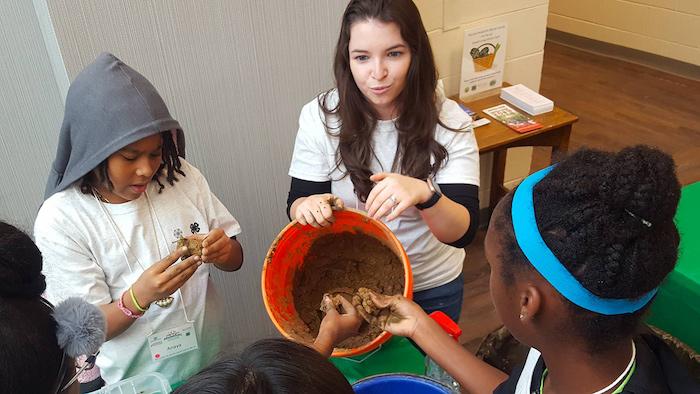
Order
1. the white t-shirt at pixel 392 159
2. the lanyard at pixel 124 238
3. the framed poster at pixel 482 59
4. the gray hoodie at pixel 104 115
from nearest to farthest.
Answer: the gray hoodie at pixel 104 115
the lanyard at pixel 124 238
the white t-shirt at pixel 392 159
the framed poster at pixel 482 59

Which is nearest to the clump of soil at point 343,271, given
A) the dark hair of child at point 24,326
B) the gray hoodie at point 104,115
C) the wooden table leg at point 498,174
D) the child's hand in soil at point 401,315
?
the child's hand in soil at point 401,315

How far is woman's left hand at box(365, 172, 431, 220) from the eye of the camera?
1126 millimetres

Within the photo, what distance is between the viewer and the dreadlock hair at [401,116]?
48.6 inches

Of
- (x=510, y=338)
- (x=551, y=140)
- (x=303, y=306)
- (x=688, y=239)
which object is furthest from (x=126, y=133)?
(x=551, y=140)

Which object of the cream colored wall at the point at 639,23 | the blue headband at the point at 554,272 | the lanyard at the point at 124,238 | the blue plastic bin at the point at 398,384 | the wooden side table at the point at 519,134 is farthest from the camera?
the cream colored wall at the point at 639,23

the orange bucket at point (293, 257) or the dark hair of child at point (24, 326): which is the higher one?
the dark hair of child at point (24, 326)

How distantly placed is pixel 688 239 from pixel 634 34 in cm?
350

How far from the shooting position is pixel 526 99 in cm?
240

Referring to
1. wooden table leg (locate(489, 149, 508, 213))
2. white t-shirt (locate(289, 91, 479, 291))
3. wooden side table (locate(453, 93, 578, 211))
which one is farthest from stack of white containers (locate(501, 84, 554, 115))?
white t-shirt (locate(289, 91, 479, 291))

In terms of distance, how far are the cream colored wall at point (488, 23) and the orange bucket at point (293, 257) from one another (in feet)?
4.22

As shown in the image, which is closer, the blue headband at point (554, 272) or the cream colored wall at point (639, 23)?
the blue headband at point (554, 272)

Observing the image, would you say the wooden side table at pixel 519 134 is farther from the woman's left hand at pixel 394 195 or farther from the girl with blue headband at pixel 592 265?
the girl with blue headband at pixel 592 265

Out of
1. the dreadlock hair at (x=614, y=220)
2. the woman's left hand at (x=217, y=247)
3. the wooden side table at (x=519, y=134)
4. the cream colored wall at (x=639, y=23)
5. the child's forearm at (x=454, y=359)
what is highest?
the dreadlock hair at (x=614, y=220)

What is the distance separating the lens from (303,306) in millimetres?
1209
